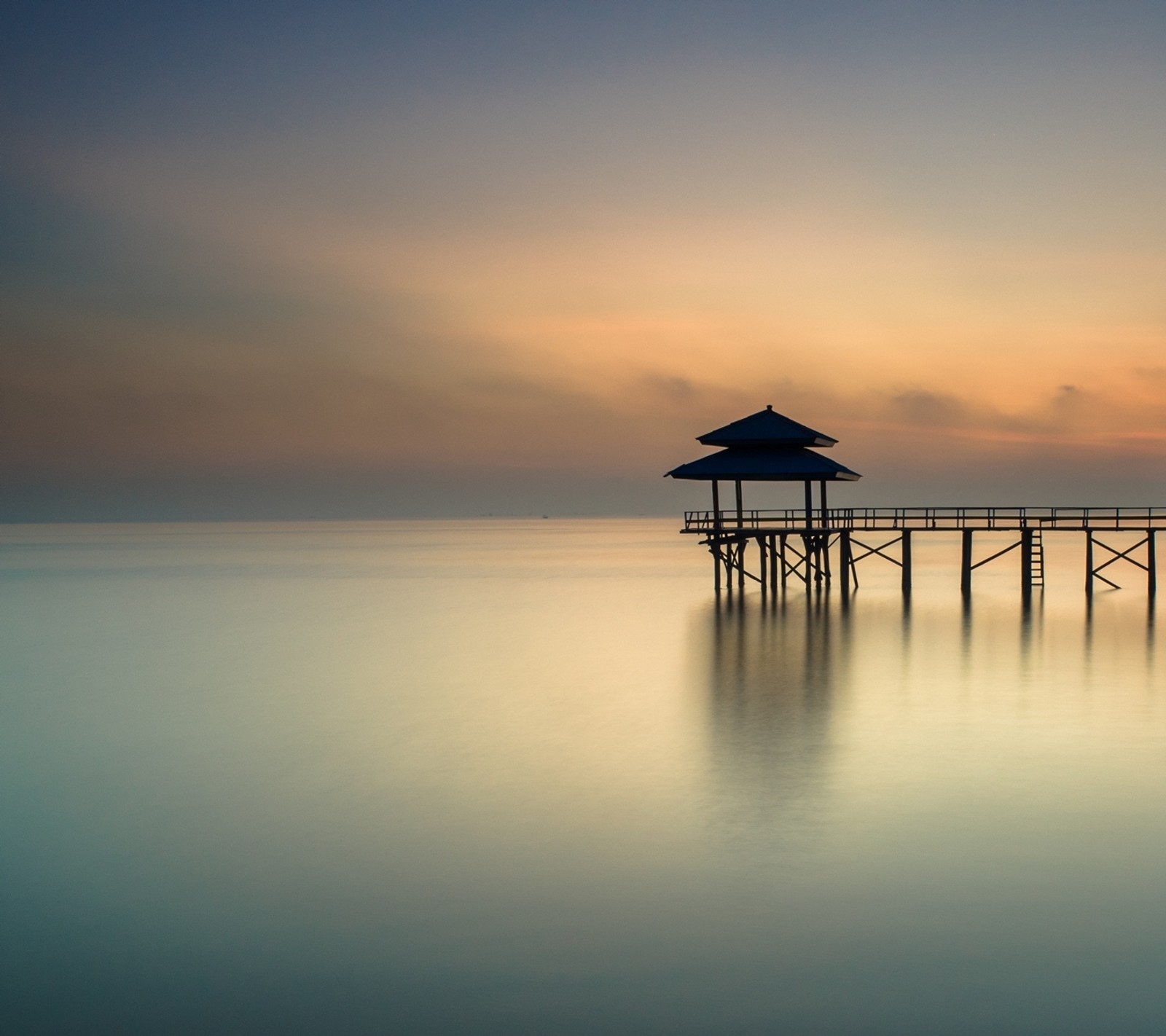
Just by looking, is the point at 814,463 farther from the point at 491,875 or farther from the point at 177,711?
the point at 491,875

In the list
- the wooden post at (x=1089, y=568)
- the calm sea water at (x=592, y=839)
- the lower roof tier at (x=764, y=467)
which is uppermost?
the lower roof tier at (x=764, y=467)

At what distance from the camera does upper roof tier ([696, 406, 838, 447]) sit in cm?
2738

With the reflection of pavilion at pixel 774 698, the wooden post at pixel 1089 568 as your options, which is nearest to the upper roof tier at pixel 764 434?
A: the reflection of pavilion at pixel 774 698

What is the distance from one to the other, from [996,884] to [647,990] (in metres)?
2.98

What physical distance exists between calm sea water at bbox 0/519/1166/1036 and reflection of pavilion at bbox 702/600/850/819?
0.30ft

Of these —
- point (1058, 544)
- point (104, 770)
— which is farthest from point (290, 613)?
point (1058, 544)

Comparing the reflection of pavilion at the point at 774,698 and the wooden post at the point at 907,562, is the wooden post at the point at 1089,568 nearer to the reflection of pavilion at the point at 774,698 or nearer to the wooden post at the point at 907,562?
the wooden post at the point at 907,562

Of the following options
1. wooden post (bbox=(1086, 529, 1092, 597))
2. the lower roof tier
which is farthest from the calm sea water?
wooden post (bbox=(1086, 529, 1092, 597))

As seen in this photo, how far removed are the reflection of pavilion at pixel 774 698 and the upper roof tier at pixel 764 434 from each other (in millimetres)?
4361

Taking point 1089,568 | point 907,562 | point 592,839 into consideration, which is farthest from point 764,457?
point 592,839

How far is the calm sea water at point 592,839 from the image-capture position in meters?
5.93

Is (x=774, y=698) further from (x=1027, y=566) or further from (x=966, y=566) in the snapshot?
(x=966, y=566)

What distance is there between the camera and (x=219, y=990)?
6.00 m

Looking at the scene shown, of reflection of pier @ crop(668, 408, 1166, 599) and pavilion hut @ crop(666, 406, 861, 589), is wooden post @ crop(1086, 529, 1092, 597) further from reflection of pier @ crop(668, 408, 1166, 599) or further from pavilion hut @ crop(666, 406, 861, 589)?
A: pavilion hut @ crop(666, 406, 861, 589)
